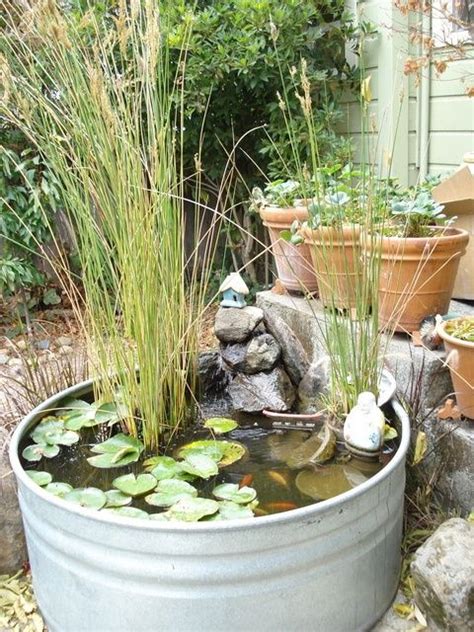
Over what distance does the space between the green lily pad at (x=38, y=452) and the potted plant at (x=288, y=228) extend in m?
1.09

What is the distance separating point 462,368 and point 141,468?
924 mm

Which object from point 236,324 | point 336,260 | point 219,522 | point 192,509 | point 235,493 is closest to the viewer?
point 219,522

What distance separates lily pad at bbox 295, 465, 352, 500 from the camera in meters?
1.71

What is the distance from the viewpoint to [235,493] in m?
1.72

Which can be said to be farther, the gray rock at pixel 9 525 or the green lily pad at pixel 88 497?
the gray rock at pixel 9 525

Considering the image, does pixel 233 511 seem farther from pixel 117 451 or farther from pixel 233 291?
pixel 233 291

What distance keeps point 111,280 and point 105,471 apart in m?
0.55

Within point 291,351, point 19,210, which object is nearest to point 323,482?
point 291,351

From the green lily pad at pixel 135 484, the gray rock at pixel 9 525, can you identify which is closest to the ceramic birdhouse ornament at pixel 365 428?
the green lily pad at pixel 135 484

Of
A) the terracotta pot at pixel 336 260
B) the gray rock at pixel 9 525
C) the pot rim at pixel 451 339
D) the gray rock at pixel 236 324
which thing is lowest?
the gray rock at pixel 9 525

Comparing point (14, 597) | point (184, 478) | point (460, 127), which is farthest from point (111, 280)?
point (460, 127)

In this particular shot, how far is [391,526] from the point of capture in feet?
5.28

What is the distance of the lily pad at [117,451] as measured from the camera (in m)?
1.88

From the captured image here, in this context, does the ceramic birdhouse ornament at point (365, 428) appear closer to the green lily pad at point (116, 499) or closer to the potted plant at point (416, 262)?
the potted plant at point (416, 262)
